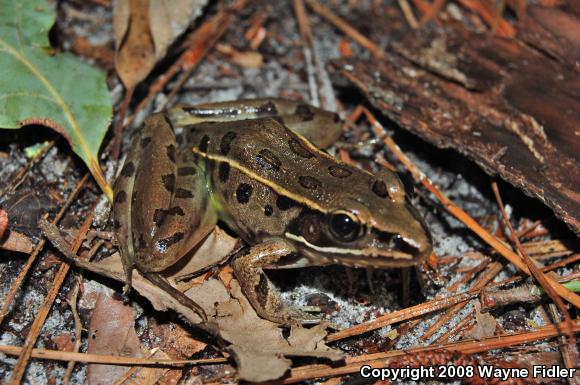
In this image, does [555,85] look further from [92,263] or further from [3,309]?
[3,309]

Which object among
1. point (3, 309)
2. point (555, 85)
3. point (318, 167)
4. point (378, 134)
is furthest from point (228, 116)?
point (555, 85)

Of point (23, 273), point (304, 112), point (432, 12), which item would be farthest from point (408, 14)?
point (23, 273)


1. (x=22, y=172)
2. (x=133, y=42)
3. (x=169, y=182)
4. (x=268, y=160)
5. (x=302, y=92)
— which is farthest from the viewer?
(x=302, y=92)

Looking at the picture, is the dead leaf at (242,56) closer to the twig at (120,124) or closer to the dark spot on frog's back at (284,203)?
the twig at (120,124)

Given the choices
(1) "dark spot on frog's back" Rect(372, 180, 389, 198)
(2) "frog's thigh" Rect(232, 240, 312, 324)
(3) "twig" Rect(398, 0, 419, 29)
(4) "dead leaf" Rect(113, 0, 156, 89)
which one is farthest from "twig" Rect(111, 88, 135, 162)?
(3) "twig" Rect(398, 0, 419, 29)

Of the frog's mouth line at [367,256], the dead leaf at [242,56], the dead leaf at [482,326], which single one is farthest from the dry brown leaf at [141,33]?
the dead leaf at [482,326]

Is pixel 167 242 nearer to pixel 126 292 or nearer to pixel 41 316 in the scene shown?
pixel 126 292

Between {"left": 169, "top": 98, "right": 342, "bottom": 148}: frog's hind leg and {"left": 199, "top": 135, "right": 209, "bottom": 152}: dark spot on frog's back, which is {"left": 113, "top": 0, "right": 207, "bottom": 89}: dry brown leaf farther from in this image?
{"left": 199, "top": 135, "right": 209, "bottom": 152}: dark spot on frog's back
